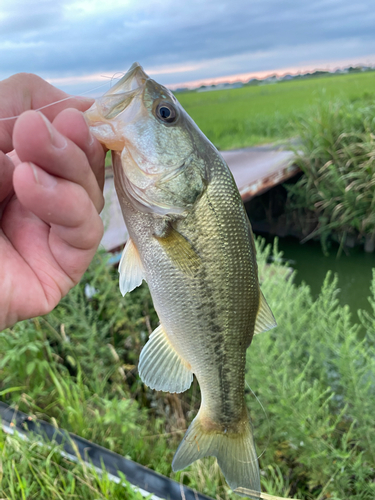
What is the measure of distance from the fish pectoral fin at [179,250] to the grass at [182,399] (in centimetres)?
108

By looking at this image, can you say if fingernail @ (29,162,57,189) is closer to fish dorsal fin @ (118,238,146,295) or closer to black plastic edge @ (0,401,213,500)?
fish dorsal fin @ (118,238,146,295)

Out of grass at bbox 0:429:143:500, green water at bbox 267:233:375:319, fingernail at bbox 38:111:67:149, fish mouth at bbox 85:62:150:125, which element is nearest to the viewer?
fingernail at bbox 38:111:67:149

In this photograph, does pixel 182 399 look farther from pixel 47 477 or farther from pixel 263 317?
pixel 263 317

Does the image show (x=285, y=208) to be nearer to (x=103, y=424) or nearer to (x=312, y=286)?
(x=312, y=286)

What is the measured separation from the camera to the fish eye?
0.92 m

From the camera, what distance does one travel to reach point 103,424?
216 cm

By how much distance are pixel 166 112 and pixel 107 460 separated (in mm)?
1775

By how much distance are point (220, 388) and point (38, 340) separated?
1.87 m

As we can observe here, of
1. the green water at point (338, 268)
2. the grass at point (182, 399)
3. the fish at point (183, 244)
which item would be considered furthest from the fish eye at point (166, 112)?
the green water at point (338, 268)

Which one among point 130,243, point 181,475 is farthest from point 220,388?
point 181,475

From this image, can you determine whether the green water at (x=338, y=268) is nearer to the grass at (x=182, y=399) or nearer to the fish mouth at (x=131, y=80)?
the grass at (x=182, y=399)

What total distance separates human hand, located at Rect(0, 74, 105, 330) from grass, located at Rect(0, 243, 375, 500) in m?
1.16

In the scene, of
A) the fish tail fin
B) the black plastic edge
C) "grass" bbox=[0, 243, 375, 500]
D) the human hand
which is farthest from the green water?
the human hand

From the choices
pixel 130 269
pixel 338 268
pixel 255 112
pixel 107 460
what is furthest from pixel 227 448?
pixel 255 112
